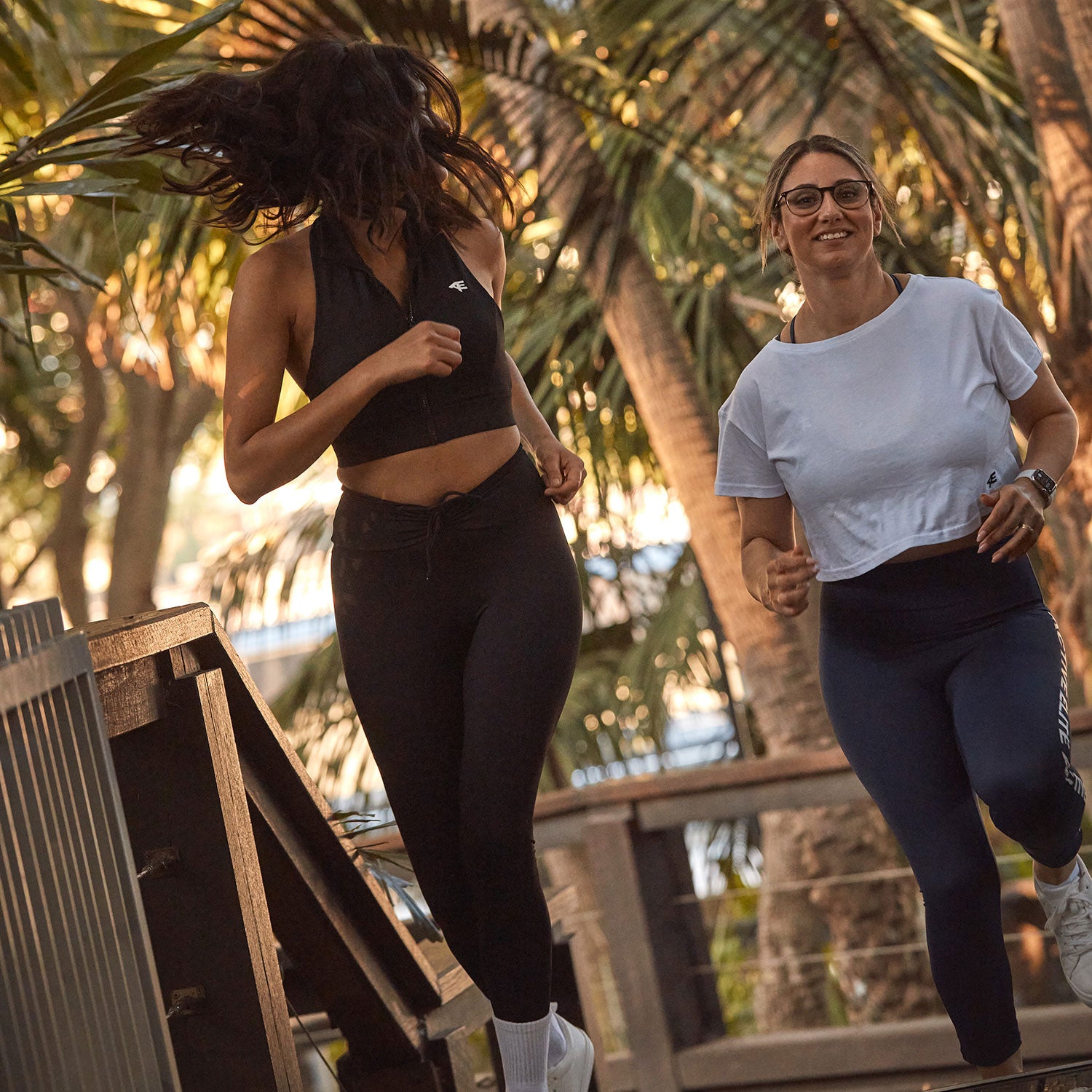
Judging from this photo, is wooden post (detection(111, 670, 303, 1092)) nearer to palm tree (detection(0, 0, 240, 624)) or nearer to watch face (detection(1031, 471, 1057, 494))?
palm tree (detection(0, 0, 240, 624))

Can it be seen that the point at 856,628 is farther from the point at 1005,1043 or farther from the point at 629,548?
the point at 629,548

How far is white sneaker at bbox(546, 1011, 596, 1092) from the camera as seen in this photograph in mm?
1857

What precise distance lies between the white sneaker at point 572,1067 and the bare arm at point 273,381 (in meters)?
0.91

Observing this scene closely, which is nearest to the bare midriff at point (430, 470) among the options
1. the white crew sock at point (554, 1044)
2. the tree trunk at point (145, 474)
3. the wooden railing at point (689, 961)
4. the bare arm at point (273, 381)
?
the bare arm at point (273, 381)

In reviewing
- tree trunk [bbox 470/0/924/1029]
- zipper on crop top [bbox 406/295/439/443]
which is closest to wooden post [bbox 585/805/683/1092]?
tree trunk [bbox 470/0/924/1029]

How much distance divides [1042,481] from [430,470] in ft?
2.67

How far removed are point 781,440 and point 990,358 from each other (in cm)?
30

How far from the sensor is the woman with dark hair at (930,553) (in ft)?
5.45

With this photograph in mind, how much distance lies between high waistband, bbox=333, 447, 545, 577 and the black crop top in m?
0.06

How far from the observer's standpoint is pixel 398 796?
178 cm

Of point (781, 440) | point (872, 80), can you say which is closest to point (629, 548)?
point (872, 80)

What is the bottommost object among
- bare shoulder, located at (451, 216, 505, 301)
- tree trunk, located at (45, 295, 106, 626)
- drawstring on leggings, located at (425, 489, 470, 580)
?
drawstring on leggings, located at (425, 489, 470, 580)

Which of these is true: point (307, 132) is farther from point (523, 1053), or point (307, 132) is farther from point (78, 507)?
point (78, 507)

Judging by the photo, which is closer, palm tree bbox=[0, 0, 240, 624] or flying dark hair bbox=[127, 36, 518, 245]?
flying dark hair bbox=[127, 36, 518, 245]
